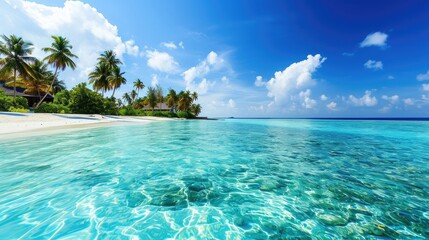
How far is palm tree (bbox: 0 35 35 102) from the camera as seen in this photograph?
2648 cm

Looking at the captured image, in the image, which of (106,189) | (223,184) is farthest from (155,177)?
(223,184)

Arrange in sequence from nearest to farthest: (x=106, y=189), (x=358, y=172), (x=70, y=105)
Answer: (x=106, y=189)
(x=358, y=172)
(x=70, y=105)

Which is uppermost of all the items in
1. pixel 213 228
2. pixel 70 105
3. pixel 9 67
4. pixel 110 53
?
pixel 110 53

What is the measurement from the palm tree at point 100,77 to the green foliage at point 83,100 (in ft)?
17.4

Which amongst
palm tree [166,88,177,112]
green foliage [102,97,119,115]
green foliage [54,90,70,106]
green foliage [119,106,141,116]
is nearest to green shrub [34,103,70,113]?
green foliage [54,90,70,106]

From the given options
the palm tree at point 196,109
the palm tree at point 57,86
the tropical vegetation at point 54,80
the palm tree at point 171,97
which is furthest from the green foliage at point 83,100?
the palm tree at point 196,109

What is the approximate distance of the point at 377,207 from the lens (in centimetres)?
365

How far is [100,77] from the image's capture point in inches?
1560

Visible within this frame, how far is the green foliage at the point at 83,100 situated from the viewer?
109ft

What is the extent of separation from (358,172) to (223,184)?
15.1 ft

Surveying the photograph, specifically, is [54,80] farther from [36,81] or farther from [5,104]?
[5,104]

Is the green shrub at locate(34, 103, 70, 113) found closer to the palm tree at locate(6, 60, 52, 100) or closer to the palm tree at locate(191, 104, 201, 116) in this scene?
the palm tree at locate(6, 60, 52, 100)

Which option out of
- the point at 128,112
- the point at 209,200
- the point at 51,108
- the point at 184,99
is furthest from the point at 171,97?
the point at 209,200

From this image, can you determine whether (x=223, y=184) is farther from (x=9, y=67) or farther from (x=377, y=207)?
(x=9, y=67)
